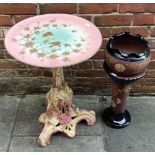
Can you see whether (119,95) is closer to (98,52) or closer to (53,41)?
(98,52)

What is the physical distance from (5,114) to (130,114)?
38.0 inches

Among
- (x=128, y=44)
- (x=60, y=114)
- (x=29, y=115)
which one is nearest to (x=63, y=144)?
(x=60, y=114)

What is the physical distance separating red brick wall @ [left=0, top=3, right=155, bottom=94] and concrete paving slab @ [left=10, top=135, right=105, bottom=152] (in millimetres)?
475

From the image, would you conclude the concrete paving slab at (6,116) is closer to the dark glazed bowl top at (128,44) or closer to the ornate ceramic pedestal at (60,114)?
the ornate ceramic pedestal at (60,114)

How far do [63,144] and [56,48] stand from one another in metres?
0.78

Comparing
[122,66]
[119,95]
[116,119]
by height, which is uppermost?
[122,66]

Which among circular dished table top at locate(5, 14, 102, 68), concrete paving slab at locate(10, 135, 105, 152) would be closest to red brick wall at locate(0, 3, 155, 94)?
circular dished table top at locate(5, 14, 102, 68)

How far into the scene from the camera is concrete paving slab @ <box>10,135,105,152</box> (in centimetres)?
232

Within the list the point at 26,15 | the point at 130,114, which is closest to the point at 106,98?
the point at 130,114

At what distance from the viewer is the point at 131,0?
7.33ft

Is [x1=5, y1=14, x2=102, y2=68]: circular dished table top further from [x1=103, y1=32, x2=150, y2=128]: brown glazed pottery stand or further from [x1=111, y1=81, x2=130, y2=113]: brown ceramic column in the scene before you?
[x1=111, y1=81, x2=130, y2=113]: brown ceramic column

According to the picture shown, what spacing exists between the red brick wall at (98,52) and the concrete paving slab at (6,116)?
0.08 m

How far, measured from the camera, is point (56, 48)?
75.1 inches

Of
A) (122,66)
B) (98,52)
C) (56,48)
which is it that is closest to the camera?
(56,48)
